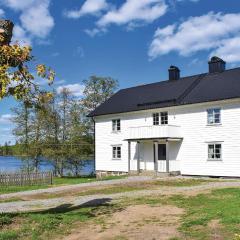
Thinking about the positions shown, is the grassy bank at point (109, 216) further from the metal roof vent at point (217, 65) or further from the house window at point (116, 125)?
the house window at point (116, 125)

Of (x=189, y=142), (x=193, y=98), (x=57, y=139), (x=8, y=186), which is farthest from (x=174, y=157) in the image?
(x=57, y=139)

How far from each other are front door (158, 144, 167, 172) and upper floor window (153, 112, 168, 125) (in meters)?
1.81

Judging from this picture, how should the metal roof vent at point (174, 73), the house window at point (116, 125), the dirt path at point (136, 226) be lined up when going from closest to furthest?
the dirt path at point (136, 226)
the house window at point (116, 125)
the metal roof vent at point (174, 73)

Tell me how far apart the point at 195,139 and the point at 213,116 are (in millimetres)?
2273

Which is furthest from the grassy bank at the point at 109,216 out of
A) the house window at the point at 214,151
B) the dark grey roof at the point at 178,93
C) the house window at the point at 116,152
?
the house window at the point at 116,152

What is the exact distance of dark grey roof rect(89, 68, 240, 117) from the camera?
3219cm

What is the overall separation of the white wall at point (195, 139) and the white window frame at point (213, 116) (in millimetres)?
243

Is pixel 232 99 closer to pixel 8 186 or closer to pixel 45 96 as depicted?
pixel 8 186

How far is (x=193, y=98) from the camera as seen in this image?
33312mm

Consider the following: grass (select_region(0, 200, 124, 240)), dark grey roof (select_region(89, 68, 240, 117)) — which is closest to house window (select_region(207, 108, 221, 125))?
dark grey roof (select_region(89, 68, 240, 117))

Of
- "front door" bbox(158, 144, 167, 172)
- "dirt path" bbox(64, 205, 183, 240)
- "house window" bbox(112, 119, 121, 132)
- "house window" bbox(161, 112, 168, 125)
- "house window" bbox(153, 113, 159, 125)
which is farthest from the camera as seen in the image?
"house window" bbox(112, 119, 121, 132)

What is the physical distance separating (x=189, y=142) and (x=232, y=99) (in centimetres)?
500

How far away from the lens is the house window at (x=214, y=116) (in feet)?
103

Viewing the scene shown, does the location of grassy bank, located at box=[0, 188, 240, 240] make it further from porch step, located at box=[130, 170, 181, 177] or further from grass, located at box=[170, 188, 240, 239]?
porch step, located at box=[130, 170, 181, 177]
